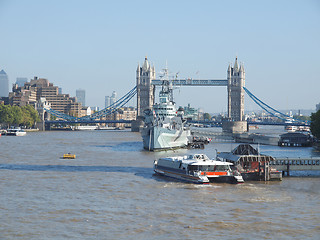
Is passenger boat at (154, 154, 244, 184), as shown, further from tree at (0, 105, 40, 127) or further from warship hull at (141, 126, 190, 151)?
tree at (0, 105, 40, 127)

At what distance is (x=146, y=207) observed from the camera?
31391 millimetres

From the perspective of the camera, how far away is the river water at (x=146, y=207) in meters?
26.0

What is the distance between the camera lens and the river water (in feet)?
85.3

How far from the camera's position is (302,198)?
115 ft

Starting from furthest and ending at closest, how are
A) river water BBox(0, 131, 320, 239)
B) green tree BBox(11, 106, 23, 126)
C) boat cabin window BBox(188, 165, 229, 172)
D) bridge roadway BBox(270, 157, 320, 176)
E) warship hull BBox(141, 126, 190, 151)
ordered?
green tree BBox(11, 106, 23, 126) → warship hull BBox(141, 126, 190, 151) → bridge roadway BBox(270, 157, 320, 176) → boat cabin window BBox(188, 165, 229, 172) → river water BBox(0, 131, 320, 239)

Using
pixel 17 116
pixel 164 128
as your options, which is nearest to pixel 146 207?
pixel 164 128

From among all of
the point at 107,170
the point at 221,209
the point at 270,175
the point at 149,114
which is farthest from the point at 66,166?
the point at 149,114

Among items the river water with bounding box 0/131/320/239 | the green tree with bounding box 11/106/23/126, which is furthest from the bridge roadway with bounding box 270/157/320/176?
the green tree with bounding box 11/106/23/126

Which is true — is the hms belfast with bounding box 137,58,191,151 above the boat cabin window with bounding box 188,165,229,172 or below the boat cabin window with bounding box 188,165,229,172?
above

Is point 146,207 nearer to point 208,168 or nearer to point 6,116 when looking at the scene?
point 208,168

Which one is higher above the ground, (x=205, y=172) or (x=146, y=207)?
(x=205, y=172)

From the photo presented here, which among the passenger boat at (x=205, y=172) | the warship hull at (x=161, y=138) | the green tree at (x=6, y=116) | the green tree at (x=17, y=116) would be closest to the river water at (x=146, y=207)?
the passenger boat at (x=205, y=172)

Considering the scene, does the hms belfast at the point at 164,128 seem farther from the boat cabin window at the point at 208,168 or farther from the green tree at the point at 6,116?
the green tree at the point at 6,116

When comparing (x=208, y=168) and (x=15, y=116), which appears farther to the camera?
(x=15, y=116)
